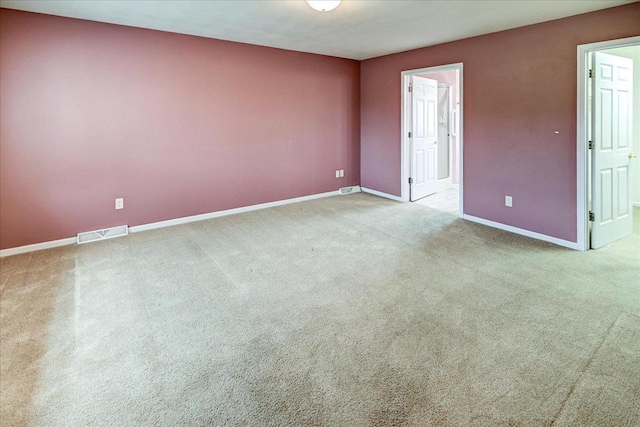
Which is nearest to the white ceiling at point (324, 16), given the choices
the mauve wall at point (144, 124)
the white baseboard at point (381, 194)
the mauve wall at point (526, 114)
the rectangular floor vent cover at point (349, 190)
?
the mauve wall at point (526, 114)

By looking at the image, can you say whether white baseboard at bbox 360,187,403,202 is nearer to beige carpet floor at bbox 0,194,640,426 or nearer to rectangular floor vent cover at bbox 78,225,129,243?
beige carpet floor at bbox 0,194,640,426

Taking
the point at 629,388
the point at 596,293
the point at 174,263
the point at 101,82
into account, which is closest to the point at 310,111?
the point at 101,82

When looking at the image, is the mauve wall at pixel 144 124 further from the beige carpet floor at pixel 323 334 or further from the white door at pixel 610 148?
the white door at pixel 610 148

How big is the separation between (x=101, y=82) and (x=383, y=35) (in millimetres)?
3267

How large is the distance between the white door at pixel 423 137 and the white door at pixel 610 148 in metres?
2.51

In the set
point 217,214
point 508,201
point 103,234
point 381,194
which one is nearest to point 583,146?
point 508,201

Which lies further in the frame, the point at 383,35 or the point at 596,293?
the point at 383,35

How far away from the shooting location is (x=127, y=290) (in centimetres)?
297

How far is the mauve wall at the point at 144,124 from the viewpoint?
3709mm

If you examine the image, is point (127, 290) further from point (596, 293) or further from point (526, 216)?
point (526, 216)

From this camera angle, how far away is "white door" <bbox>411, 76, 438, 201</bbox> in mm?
5782

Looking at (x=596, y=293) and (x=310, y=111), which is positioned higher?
(x=310, y=111)

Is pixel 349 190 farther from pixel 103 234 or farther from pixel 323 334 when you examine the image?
pixel 323 334

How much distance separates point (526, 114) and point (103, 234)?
4.98 meters
